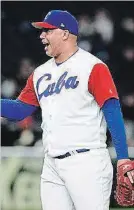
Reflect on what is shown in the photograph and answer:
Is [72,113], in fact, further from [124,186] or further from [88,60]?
[124,186]

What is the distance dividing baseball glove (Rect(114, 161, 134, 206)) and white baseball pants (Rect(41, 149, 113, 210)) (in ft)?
0.21

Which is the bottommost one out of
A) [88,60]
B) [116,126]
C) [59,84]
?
[116,126]

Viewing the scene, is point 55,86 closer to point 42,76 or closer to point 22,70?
point 42,76

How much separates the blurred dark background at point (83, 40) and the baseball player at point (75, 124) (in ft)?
11.7

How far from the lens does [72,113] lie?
312cm

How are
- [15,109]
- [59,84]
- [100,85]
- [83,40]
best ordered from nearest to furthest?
[100,85]
[59,84]
[15,109]
[83,40]

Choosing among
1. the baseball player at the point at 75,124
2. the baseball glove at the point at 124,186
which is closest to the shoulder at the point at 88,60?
the baseball player at the point at 75,124

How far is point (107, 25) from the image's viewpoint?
7.17m

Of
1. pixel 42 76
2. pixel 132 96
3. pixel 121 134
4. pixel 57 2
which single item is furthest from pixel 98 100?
pixel 57 2

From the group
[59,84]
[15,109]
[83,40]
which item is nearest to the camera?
[59,84]

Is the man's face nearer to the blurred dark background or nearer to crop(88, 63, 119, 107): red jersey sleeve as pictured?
crop(88, 63, 119, 107): red jersey sleeve

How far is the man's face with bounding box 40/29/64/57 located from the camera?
10.6 ft

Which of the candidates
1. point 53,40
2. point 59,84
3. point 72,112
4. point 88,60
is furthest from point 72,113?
point 53,40

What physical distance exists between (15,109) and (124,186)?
0.79 meters
